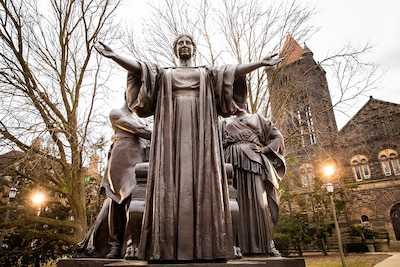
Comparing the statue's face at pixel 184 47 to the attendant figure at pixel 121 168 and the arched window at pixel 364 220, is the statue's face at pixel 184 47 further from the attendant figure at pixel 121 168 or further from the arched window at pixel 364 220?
the arched window at pixel 364 220

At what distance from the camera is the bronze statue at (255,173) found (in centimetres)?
391

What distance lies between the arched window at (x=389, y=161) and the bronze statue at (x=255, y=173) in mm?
30184

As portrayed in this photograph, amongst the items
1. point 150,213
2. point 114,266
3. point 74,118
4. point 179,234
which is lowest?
point 114,266

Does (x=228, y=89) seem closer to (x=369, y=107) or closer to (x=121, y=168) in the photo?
(x=121, y=168)

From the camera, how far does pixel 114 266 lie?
2.20 m

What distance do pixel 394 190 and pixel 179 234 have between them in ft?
104

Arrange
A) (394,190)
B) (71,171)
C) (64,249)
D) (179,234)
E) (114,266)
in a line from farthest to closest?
(394,190)
(64,249)
(71,171)
(179,234)
(114,266)

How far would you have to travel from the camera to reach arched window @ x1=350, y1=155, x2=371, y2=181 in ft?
A: 100

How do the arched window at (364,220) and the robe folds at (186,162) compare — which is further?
the arched window at (364,220)

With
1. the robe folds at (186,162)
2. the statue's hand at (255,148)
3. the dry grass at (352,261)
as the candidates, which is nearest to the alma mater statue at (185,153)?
the robe folds at (186,162)

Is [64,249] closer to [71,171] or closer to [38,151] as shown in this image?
[71,171]

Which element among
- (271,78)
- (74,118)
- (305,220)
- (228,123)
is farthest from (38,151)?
(305,220)

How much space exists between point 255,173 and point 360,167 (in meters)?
31.0

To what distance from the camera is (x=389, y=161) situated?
29953mm
